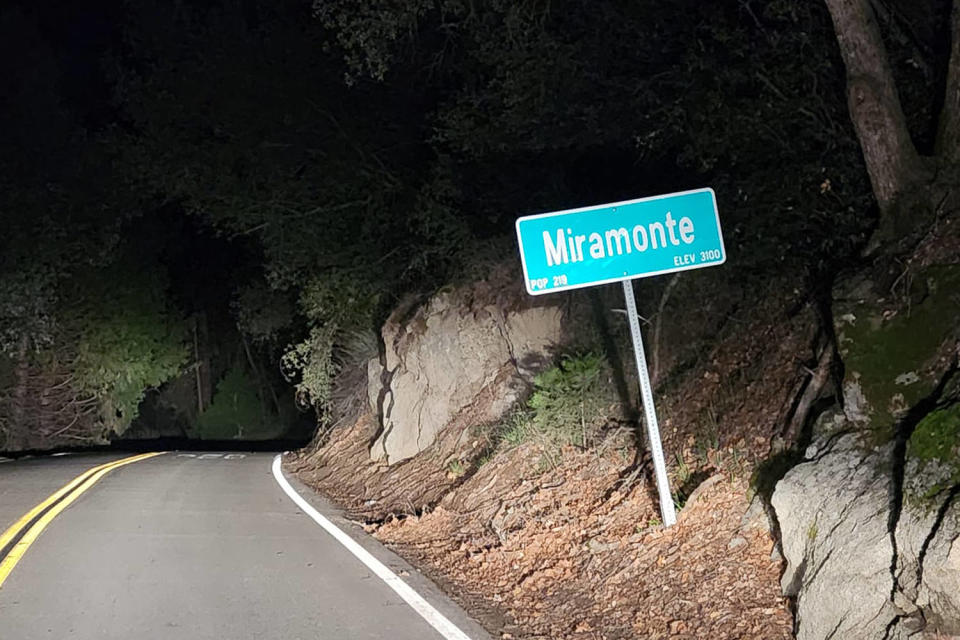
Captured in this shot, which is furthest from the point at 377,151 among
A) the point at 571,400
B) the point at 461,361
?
the point at 571,400

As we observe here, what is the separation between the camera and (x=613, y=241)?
288 inches

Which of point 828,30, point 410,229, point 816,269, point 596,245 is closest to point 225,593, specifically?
point 596,245

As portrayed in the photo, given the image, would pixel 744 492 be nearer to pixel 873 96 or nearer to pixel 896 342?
pixel 896 342

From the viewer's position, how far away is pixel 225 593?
7535 mm

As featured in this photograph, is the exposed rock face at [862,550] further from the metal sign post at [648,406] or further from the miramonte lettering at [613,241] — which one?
the miramonte lettering at [613,241]

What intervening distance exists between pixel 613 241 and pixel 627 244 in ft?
0.38

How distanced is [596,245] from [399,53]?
9506 millimetres

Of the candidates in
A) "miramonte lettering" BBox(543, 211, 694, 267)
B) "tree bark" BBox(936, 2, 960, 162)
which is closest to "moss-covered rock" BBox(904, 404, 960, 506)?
"miramonte lettering" BBox(543, 211, 694, 267)

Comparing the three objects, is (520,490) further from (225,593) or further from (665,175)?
(665,175)

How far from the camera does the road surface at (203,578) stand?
666 cm

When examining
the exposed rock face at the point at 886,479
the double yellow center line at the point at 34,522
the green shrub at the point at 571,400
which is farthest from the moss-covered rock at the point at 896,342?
the double yellow center line at the point at 34,522

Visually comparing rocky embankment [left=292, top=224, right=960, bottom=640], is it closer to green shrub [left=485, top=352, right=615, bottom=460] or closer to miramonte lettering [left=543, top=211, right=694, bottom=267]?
green shrub [left=485, top=352, right=615, bottom=460]

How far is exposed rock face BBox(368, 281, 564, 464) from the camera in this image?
1386cm

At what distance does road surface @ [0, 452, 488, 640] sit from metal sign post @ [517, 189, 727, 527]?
260cm
